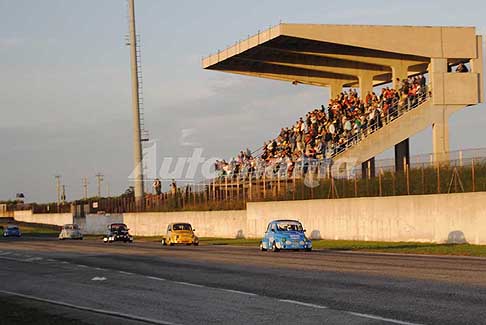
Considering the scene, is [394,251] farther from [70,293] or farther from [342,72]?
[342,72]

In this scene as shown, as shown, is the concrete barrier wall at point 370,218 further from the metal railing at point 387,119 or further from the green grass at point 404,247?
the metal railing at point 387,119

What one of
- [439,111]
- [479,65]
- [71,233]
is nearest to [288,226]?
[439,111]

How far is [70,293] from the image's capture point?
877 inches

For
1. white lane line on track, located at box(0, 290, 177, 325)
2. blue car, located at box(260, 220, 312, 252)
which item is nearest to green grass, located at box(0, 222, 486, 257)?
blue car, located at box(260, 220, 312, 252)

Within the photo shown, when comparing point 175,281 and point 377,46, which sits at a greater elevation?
point 377,46

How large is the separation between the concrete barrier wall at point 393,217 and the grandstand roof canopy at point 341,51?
39.5 feet

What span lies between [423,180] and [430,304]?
2971 cm

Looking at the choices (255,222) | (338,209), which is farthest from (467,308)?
(255,222)

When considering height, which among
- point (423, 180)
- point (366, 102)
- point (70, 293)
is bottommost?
point (70, 293)

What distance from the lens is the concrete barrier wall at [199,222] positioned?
212 feet

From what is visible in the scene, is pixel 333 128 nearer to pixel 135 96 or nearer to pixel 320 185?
pixel 320 185

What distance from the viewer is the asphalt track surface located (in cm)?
1595

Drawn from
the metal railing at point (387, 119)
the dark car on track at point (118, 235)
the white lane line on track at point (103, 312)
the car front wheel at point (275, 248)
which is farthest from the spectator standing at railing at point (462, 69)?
the white lane line on track at point (103, 312)

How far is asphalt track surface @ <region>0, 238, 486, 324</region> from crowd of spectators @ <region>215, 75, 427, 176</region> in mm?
27217
